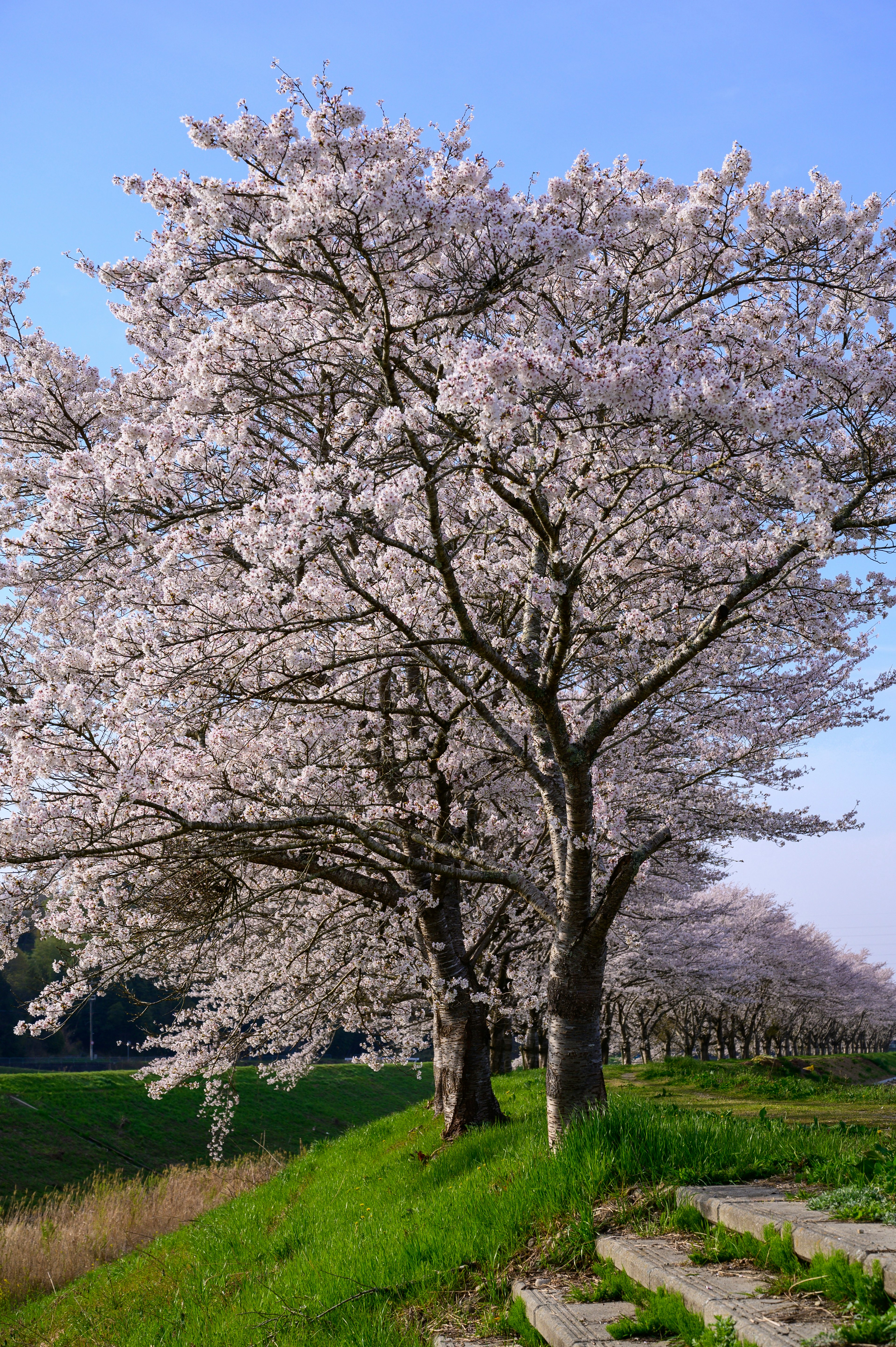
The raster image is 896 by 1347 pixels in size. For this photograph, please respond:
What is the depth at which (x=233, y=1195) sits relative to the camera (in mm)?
13195

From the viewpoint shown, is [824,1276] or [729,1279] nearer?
[824,1276]

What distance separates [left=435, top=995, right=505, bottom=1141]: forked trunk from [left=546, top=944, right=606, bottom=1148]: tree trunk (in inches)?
124

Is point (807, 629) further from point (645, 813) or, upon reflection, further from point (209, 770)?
point (209, 770)

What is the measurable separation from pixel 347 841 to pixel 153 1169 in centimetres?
2700

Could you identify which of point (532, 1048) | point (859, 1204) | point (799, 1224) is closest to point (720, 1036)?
point (532, 1048)

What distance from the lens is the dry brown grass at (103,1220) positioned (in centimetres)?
1124

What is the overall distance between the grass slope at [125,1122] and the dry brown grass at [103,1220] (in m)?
6.28

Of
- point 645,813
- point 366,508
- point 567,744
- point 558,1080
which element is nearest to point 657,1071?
point 645,813

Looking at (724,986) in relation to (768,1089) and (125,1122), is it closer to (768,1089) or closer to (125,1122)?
(768,1089)

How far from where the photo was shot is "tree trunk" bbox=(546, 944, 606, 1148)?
7062 mm

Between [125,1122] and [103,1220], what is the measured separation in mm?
21503

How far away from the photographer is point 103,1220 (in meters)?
12.5

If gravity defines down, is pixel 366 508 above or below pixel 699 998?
above

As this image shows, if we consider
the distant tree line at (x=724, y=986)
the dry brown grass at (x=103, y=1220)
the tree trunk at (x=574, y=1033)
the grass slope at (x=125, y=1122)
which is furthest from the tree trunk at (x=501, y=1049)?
the tree trunk at (x=574, y=1033)
